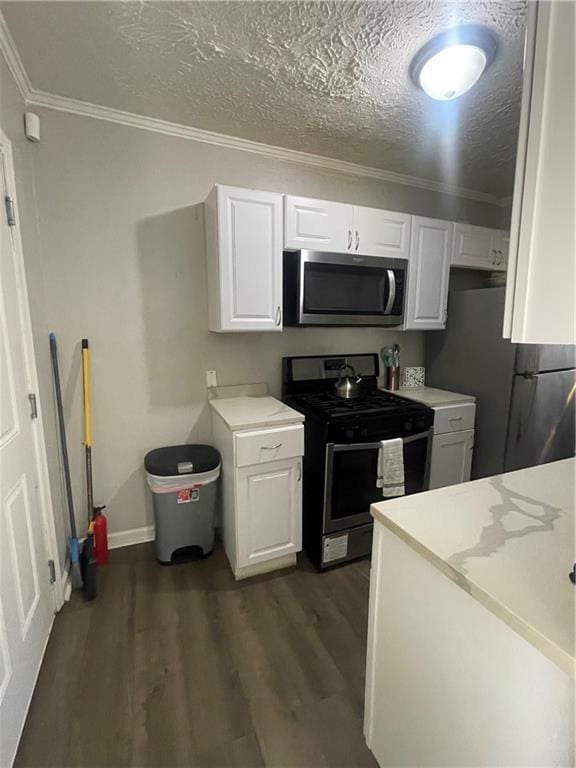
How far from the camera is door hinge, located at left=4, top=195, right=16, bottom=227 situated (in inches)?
54.3

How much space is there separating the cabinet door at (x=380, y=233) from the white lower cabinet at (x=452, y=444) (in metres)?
1.09

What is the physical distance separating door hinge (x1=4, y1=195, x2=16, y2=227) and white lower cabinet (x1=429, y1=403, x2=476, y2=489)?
7.87 ft

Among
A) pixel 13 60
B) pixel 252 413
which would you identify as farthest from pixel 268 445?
pixel 13 60

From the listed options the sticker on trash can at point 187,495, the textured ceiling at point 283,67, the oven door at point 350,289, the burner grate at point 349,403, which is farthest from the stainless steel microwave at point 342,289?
the sticker on trash can at point 187,495

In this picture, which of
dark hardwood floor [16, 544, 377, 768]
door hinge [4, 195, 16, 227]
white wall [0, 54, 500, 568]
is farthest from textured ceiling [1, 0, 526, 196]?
dark hardwood floor [16, 544, 377, 768]

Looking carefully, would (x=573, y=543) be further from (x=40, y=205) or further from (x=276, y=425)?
(x=40, y=205)

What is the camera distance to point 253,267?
2018 millimetres

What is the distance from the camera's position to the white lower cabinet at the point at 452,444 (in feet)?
7.82

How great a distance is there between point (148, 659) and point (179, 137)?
2.66m

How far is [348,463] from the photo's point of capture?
2029mm

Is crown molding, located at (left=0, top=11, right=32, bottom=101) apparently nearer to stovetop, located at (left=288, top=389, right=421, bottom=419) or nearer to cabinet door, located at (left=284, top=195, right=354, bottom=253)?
cabinet door, located at (left=284, top=195, right=354, bottom=253)

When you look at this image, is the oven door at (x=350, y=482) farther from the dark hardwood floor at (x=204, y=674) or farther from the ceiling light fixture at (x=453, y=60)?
the ceiling light fixture at (x=453, y=60)

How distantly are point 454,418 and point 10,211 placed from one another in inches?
102

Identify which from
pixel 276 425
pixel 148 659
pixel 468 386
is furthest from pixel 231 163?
pixel 148 659
